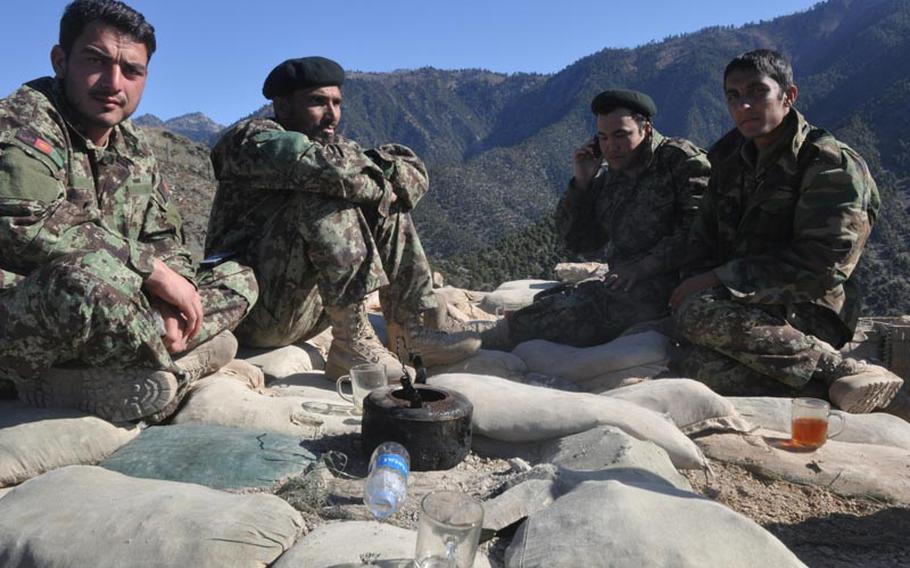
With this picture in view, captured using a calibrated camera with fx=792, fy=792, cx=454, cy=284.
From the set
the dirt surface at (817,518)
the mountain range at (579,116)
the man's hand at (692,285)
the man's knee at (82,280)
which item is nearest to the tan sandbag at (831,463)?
the dirt surface at (817,518)

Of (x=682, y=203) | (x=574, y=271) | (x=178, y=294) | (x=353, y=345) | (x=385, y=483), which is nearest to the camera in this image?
(x=385, y=483)

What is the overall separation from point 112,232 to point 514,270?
1023cm

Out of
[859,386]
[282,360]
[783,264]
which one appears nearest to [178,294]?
[282,360]

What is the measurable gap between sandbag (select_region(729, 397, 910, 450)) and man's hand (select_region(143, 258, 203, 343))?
2.29 metres

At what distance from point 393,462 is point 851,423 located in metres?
2.13

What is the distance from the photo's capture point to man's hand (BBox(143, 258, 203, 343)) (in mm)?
2852

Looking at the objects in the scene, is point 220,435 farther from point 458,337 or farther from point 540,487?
point 458,337

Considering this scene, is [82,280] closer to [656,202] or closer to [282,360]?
[282,360]

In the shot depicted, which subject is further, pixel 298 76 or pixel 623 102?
pixel 623 102

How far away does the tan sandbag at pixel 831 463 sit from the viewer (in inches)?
114

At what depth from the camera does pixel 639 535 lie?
193 cm

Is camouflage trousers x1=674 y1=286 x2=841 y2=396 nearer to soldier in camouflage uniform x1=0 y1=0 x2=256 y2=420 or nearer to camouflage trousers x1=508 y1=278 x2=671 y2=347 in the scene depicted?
camouflage trousers x1=508 y1=278 x2=671 y2=347

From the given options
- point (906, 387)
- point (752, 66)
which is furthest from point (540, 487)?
point (906, 387)

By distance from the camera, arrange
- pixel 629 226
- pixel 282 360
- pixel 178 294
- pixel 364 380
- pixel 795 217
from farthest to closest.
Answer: pixel 629 226, pixel 282 360, pixel 795 217, pixel 364 380, pixel 178 294
